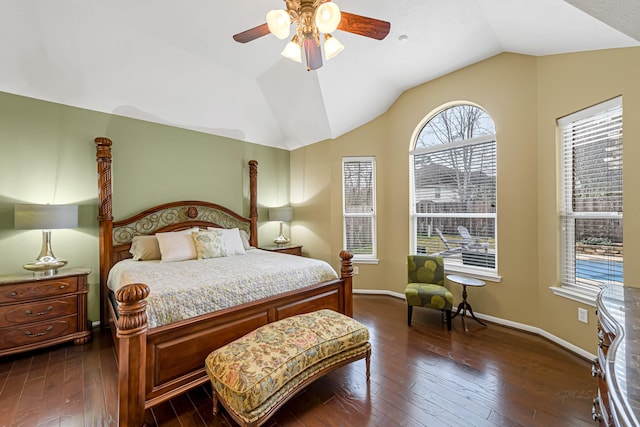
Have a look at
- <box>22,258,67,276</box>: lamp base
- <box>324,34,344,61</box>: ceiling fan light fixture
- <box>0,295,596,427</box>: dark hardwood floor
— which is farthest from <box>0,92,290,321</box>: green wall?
<box>324,34,344,61</box>: ceiling fan light fixture

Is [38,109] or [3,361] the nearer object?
[3,361]

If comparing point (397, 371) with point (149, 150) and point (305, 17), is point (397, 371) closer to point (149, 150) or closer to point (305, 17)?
point (305, 17)

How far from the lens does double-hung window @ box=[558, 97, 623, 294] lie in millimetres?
2244

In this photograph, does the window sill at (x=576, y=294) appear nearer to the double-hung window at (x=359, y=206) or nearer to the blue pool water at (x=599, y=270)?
the blue pool water at (x=599, y=270)

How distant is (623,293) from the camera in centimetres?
145

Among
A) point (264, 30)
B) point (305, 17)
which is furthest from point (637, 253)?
point (264, 30)

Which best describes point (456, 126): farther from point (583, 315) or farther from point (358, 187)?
point (583, 315)

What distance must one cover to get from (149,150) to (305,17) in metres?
3.03

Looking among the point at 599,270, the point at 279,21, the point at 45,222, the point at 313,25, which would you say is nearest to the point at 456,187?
the point at 599,270

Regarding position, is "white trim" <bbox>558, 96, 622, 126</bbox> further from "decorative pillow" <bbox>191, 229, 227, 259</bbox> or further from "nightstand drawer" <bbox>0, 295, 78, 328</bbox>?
"nightstand drawer" <bbox>0, 295, 78, 328</bbox>

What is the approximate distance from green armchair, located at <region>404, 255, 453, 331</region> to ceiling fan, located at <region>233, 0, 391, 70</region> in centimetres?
266

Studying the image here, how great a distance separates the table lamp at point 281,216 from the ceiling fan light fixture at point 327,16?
3.37m

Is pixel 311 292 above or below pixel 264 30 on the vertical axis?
below

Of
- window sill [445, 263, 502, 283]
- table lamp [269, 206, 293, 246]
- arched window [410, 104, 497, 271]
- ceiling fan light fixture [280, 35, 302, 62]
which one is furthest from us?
table lamp [269, 206, 293, 246]
